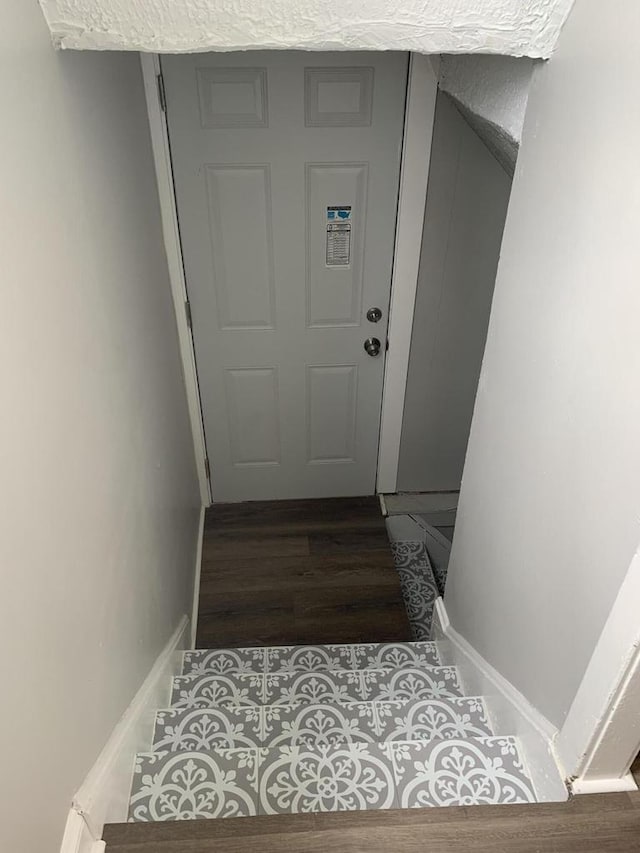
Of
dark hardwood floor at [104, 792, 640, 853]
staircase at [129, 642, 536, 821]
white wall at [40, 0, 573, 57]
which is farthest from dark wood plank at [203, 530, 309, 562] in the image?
white wall at [40, 0, 573, 57]

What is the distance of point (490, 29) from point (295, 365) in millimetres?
1789

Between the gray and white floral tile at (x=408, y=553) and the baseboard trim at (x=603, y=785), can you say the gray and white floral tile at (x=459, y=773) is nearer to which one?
the baseboard trim at (x=603, y=785)

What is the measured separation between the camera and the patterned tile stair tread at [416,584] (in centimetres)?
290

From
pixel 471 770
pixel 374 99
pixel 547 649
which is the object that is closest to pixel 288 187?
pixel 374 99

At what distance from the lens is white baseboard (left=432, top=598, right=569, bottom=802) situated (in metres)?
1.41

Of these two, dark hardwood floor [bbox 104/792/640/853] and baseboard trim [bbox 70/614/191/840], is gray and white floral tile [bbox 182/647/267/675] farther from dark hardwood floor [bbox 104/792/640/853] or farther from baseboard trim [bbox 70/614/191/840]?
dark hardwood floor [bbox 104/792/640/853]

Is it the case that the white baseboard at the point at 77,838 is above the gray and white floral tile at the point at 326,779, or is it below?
above

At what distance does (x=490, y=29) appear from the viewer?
4.01 feet

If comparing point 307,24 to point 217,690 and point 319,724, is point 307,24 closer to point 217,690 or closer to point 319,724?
point 319,724

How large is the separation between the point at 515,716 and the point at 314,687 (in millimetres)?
704

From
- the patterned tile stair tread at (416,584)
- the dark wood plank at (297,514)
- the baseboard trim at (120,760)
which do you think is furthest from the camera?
the dark wood plank at (297,514)

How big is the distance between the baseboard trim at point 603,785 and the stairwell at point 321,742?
147 millimetres

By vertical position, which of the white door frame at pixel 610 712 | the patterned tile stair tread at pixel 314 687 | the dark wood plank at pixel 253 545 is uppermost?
the white door frame at pixel 610 712

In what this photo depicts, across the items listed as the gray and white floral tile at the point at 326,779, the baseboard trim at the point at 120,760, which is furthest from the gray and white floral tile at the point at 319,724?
the baseboard trim at the point at 120,760
